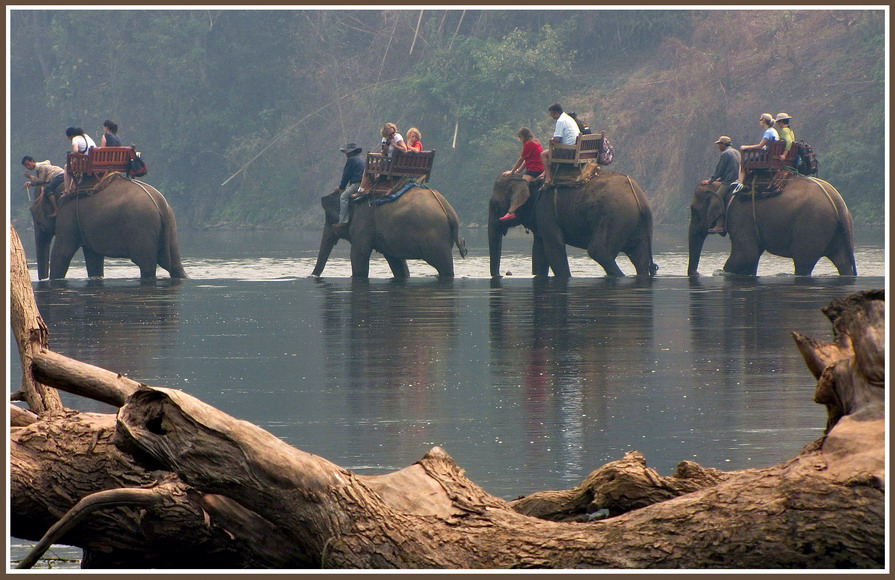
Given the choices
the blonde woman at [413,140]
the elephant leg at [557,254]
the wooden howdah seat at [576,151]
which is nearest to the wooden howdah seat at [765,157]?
the wooden howdah seat at [576,151]

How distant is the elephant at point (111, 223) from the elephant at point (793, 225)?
8094 millimetres

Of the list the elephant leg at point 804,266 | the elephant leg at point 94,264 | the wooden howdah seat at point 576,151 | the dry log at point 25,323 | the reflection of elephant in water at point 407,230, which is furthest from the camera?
the elephant leg at point 94,264

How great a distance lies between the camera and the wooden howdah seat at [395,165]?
896 inches

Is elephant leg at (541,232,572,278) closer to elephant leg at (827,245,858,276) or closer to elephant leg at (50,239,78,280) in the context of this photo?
elephant leg at (827,245,858,276)

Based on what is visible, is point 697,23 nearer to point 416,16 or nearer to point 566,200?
point 416,16

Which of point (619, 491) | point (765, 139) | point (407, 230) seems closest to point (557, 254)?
point (407, 230)

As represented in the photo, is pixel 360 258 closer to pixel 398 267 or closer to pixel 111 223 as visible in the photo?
pixel 398 267

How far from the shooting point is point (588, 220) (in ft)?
76.2

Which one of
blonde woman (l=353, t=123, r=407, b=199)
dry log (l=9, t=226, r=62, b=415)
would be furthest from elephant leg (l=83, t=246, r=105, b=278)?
dry log (l=9, t=226, r=62, b=415)

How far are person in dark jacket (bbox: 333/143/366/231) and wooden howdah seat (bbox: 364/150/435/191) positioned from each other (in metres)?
0.29

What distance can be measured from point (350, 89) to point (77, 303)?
41.5 meters

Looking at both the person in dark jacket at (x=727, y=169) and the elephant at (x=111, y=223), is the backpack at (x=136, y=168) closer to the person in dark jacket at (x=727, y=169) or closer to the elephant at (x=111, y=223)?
the elephant at (x=111, y=223)

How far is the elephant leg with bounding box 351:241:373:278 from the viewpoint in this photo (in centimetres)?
2289

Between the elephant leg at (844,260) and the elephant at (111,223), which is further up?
the elephant at (111,223)
